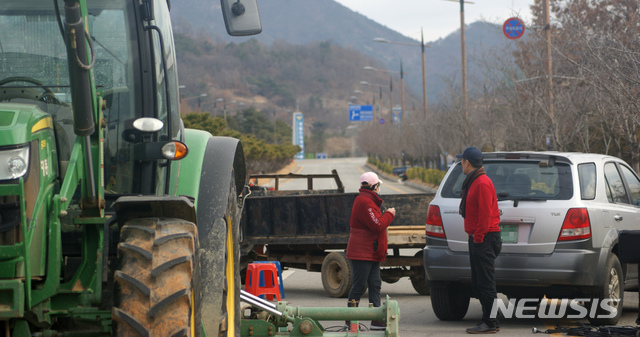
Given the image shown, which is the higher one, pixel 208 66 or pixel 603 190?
pixel 208 66

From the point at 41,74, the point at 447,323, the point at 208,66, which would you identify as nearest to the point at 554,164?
the point at 447,323

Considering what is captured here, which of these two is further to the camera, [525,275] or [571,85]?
[571,85]

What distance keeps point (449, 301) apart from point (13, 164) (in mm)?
6575

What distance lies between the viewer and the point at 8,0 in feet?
18.1

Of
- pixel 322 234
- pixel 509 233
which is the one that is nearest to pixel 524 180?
pixel 509 233

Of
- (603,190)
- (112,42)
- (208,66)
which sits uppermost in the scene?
(208,66)

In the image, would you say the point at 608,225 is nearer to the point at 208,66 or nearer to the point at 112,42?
the point at 112,42

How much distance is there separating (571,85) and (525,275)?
1904cm

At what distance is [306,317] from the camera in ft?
23.9

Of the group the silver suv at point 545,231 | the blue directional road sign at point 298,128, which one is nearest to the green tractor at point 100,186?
the silver suv at point 545,231

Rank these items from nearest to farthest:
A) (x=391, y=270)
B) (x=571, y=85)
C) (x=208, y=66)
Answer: (x=391, y=270) → (x=571, y=85) → (x=208, y=66)

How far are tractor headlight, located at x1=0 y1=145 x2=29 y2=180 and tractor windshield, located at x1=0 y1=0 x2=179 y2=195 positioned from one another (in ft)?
2.04

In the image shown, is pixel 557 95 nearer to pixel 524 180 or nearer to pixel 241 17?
pixel 524 180

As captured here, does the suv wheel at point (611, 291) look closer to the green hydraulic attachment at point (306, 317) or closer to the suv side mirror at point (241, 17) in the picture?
the green hydraulic attachment at point (306, 317)
